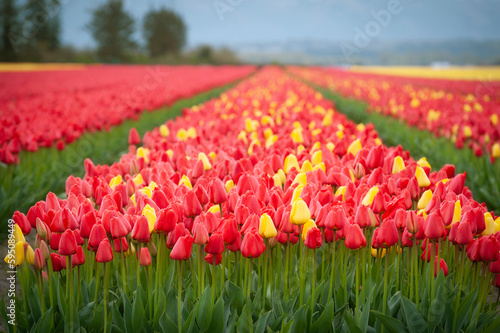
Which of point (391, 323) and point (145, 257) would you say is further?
point (145, 257)

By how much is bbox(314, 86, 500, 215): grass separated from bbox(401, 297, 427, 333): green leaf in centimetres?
381

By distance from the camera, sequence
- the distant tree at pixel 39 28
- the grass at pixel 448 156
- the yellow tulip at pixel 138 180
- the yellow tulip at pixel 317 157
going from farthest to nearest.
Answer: the distant tree at pixel 39 28, the grass at pixel 448 156, the yellow tulip at pixel 317 157, the yellow tulip at pixel 138 180

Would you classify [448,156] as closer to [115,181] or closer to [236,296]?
[115,181]

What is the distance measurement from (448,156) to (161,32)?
251 ft

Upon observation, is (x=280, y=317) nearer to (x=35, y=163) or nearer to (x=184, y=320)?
(x=184, y=320)

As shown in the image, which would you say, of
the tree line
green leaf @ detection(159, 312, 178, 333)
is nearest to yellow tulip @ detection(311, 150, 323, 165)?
green leaf @ detection(159, 312, 178, 333)

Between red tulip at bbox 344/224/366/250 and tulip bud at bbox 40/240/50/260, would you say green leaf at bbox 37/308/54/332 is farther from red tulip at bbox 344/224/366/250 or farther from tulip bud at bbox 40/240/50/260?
red tulip at bbox 344/224/366/250

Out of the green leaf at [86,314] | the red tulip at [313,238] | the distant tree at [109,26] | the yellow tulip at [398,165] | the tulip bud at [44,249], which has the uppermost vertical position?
the distant tree at [109,26]

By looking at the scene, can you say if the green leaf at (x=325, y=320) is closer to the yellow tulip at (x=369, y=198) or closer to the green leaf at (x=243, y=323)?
the green leaf at (x=243, y=323)

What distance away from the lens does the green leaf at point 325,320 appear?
2086 millimetres

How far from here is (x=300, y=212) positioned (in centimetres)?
217

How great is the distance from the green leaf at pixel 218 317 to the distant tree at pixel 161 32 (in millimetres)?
77470

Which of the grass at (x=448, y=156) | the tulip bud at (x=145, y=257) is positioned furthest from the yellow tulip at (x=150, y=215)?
the grass at (x=448, y=156)

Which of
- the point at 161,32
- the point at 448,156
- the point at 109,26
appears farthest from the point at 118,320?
the point at 161,32
